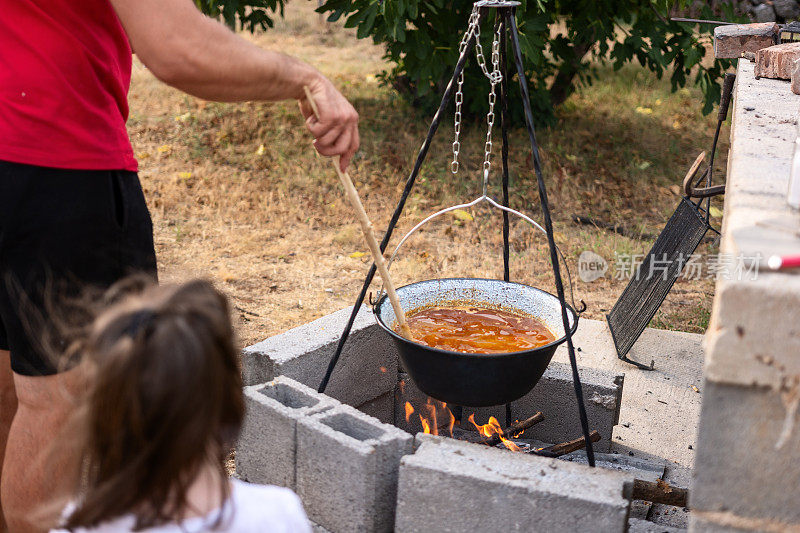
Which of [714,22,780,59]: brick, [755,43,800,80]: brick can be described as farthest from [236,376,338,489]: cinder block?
[714,22,780,59]: brick

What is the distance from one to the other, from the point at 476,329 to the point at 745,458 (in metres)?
1.33

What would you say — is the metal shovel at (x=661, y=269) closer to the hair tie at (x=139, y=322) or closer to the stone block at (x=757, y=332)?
the stone block at (x=757, y=332)

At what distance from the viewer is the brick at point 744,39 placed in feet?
13.5

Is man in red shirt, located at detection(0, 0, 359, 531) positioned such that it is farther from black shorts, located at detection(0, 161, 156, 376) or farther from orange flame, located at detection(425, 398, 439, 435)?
orange flame, located at detection(425, 398, 439, 435)

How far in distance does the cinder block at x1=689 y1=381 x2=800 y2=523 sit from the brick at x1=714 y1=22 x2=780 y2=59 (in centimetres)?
288

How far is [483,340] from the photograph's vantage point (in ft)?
9.55

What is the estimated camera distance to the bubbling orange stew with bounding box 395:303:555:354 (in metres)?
2.86

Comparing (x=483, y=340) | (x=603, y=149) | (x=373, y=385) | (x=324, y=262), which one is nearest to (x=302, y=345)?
(x=373, y=385)

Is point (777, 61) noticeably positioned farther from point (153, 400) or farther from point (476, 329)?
point (153, 400)

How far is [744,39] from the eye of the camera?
4148 millimetres

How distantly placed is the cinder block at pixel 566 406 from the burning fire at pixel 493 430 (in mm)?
31

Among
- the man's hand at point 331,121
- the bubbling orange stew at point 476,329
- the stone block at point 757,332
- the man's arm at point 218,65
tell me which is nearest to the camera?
the stone block at point 757,332

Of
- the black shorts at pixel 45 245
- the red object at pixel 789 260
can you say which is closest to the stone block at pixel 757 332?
the red object at pixel 789 260

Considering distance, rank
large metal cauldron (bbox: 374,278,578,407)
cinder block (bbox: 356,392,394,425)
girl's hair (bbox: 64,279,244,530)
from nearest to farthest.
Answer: girl's hair (bbox: 64,279,244,530)
large metal cauldron (bbox: 374,278,578,407)
cinder block (bbox: 356,392,394,425)
